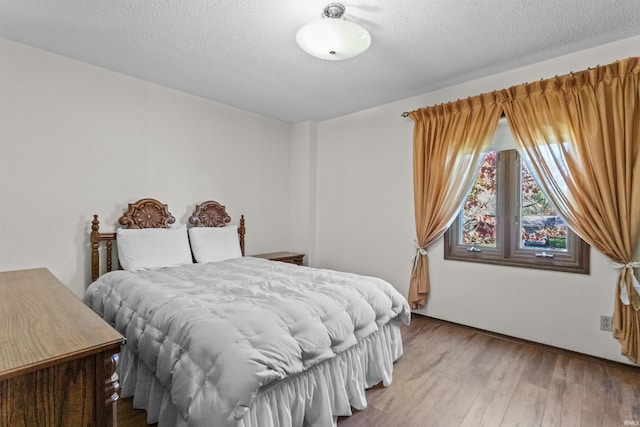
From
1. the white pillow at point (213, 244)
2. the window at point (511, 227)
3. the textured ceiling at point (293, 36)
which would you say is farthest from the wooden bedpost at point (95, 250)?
the window at point (511, 227)

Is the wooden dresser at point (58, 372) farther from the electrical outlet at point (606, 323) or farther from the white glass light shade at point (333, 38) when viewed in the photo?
the electrical outlet at point (606, 323)

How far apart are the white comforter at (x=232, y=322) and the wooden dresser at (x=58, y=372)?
1.16 ft

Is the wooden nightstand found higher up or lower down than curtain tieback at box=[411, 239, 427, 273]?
lower down

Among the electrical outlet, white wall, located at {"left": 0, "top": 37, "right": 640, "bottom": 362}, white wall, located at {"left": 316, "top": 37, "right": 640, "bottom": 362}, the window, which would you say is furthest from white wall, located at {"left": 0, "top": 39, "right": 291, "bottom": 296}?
the electrical outlet

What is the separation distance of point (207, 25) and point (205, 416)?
2344mm

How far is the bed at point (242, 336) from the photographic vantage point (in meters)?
1.22

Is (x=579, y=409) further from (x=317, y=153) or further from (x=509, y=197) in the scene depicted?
(x=317, y=153)

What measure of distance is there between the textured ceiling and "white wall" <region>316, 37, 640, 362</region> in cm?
26

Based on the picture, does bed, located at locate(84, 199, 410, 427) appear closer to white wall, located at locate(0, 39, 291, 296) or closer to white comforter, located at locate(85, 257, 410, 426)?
white comforter, located at locate(85, 257, 410, 426)

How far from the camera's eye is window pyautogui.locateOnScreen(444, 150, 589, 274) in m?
2.58

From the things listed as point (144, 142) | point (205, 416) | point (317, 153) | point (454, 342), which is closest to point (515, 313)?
point (454, 342)

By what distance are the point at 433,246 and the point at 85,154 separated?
350 cm

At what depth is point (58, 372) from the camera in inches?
33.3

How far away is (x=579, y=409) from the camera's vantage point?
5.82ft
